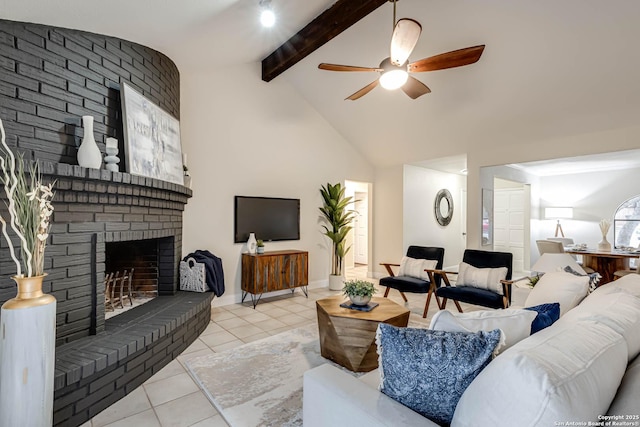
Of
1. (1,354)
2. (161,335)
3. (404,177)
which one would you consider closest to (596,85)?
(404,177)

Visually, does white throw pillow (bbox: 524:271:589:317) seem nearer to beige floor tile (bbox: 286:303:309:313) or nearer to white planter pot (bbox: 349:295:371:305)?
white planter pot (bbox: 349:295:371:305)

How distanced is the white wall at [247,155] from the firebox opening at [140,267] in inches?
21.9

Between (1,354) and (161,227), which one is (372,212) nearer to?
(161,227)

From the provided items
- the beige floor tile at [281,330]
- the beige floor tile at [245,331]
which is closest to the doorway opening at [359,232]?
the beige floor tile at [281,330]

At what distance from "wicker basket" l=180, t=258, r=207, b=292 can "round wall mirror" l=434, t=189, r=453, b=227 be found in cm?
500

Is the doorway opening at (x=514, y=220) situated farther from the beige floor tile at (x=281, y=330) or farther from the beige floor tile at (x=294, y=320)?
the beige floor tile at (x=281, y=330)

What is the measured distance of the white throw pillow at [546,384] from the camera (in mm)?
803

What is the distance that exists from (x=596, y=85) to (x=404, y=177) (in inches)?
122

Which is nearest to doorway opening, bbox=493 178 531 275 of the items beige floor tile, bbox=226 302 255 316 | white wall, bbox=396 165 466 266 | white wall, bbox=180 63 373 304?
white wall, bbox=396 165 466 266

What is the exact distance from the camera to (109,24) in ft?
8.07

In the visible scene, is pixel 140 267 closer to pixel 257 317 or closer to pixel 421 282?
pixel 257 317

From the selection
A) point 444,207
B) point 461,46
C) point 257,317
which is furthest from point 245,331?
point 444,207

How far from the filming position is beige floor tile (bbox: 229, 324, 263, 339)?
337cm

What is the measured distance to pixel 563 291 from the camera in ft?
6.75
